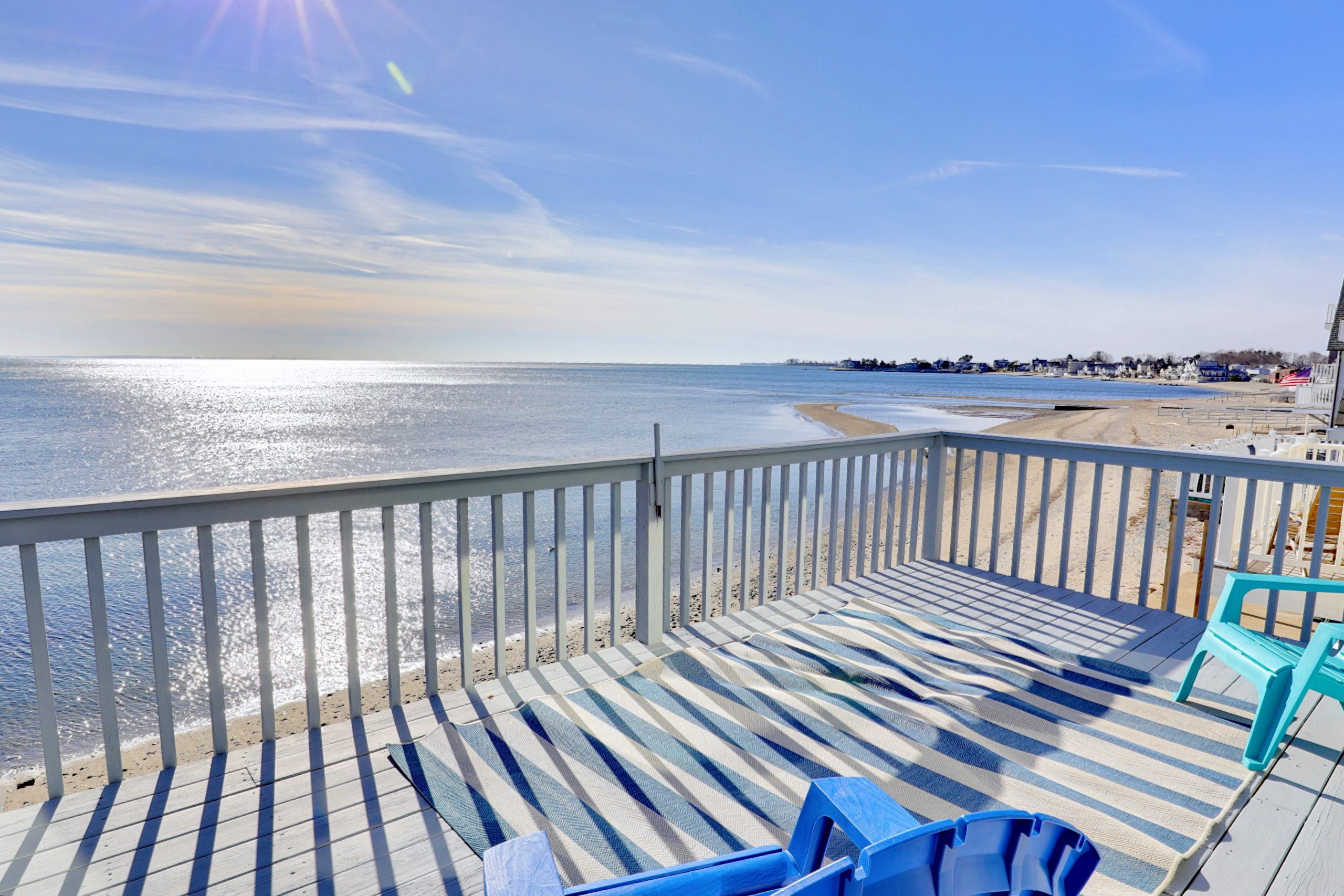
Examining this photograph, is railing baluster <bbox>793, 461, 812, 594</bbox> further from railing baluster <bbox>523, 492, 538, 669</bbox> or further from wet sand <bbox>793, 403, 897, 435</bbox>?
wet sand <bbox>793, 403, 897, 435</bbox>

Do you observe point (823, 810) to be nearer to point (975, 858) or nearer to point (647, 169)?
point (975, 858)

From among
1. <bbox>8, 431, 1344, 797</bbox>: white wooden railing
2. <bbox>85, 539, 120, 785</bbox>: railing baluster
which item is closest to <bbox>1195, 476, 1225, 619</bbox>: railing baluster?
<bbox>8, 431, 1344, 797</bbox>: white wooden railing

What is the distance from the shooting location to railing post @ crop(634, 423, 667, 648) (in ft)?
9.38

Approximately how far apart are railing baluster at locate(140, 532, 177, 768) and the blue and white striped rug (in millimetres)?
645

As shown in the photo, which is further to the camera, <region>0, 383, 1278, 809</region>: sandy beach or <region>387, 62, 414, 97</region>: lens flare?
<region>387, 62, 414, 97</region>: lens flare

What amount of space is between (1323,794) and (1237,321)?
20.9 metres

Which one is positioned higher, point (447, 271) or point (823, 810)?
point (447, 271)

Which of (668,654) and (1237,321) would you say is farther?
(1237,321)

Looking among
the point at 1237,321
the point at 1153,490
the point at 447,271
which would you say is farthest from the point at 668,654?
the point at 1237,321

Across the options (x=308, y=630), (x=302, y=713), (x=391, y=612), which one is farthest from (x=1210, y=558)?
(x=302, y=713)

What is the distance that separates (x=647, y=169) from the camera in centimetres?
943

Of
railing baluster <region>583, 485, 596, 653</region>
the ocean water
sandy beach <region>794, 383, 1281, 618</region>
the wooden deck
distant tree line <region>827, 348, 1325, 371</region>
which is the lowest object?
the ocean water

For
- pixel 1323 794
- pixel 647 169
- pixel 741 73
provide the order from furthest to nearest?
pixel 647 169, pixel 741 73, pixel 1323 794

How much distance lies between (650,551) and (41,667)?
6.50ft
